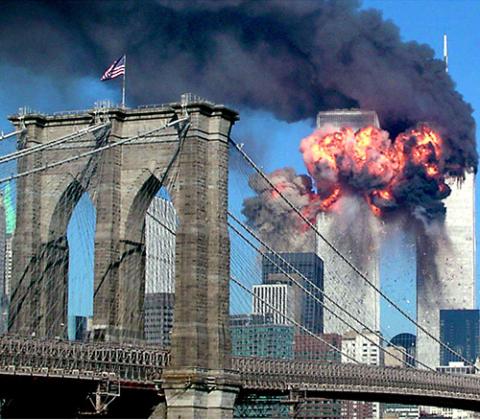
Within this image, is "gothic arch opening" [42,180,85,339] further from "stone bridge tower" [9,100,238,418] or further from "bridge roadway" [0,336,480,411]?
"bridge roadway" [0,336,480,411]

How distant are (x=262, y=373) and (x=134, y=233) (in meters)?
17.5

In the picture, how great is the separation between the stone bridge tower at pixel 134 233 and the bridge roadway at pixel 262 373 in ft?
9.06

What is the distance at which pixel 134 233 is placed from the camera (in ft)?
376

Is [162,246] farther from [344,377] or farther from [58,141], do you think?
[58,141]

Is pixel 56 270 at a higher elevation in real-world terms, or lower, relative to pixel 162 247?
lower

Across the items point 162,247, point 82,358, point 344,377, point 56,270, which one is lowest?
point 82,358

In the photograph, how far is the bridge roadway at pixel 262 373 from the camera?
100562 mm

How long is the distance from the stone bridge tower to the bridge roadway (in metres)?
2.76

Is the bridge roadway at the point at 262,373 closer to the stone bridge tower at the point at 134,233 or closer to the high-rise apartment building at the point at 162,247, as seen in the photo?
the stone bridge tower at the point at 134,233

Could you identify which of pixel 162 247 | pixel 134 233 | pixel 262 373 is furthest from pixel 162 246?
pixel 134 233

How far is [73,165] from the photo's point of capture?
115500 mm

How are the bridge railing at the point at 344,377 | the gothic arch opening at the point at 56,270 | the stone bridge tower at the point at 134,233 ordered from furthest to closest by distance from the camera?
1. the bridge railing at the point at 344,377
2. the gothic arch opening at the point at 56,270
3. the stone bridge tower at the point at 134,233

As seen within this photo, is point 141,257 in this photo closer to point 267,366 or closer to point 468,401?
point 267,366

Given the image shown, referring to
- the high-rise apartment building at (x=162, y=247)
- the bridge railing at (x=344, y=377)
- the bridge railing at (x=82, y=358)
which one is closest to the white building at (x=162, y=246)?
the high-rise apartment building at (x=162, y=247)
